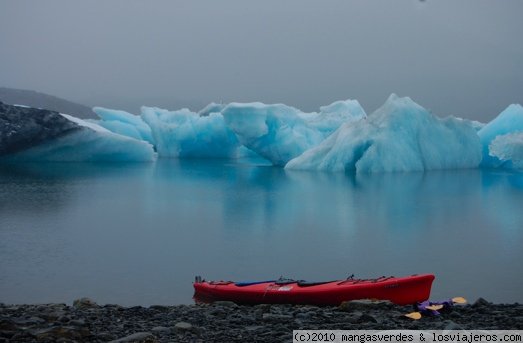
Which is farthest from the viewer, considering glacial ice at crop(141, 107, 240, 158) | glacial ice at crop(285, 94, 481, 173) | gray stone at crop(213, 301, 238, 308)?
glacial ice at crop(141, 107, 240, 158)

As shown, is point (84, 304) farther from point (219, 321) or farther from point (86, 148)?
point (86, 148)

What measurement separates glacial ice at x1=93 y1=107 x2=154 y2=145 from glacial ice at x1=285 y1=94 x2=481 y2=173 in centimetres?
1178

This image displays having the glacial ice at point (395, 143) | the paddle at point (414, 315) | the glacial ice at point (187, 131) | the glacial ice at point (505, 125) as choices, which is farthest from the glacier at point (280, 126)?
the paddle at point (414, 315)

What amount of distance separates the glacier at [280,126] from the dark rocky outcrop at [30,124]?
20.8ft

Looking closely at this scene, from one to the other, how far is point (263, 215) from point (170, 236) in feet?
11.2

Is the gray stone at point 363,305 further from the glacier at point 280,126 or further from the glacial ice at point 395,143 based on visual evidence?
the glacier at point 280,126

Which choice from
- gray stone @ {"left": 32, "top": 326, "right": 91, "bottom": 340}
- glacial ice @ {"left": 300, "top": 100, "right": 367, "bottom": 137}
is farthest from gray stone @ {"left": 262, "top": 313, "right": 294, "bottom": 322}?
glacial ice @ {"left": 300, "top": 100, "right": 367, "bottom": 137}

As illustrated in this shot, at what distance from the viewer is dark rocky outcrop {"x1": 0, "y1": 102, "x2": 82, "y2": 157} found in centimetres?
2545

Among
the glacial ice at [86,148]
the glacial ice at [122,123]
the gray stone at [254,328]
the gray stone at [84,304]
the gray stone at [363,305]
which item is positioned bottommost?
the gray stone at [84,304]

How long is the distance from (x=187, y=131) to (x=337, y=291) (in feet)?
87.6

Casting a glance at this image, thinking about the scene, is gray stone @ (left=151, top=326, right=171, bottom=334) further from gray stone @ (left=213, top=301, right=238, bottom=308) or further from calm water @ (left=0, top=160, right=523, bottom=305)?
calm water @ (left=0, top=160, right=523, bottom=305)

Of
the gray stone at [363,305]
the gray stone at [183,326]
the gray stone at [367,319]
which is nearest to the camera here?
the gray stone at [183,326]

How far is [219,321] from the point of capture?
17.1ft

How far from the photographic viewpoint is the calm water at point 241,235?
26.9 ft
